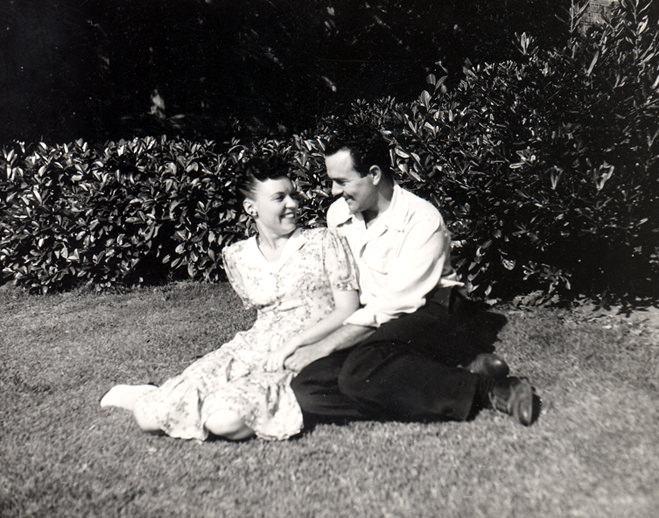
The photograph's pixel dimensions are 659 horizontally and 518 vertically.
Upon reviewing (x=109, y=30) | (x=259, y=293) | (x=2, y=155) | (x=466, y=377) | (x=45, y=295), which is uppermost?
(x=109, y=30)

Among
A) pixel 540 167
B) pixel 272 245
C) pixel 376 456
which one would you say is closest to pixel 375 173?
pixel 272 245

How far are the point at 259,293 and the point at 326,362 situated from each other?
22.7 inches

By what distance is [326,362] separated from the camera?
11.2 feet

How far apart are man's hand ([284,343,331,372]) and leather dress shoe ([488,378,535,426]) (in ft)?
3.03

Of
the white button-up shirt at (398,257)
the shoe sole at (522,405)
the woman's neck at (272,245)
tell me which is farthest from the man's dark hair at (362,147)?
the shoe sole at (522,405)

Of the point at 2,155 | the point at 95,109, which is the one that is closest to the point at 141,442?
the point at 2,155

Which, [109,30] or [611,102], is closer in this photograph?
[611,102]

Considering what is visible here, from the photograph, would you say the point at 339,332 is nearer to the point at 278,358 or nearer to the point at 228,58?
the point at 278,358

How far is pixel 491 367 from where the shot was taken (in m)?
3.59

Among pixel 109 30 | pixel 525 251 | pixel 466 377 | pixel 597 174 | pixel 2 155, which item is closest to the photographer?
pixel 466 377

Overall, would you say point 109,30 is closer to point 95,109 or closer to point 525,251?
point 95,109

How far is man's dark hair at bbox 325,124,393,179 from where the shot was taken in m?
3.64

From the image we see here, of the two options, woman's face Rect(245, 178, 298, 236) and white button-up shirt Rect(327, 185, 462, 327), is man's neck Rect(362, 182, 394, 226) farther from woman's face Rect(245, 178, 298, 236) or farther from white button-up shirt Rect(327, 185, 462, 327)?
woman's face Rect(245, 178, 298, 236)

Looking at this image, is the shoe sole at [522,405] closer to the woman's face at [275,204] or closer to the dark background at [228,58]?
the woman's face at [275,204]
